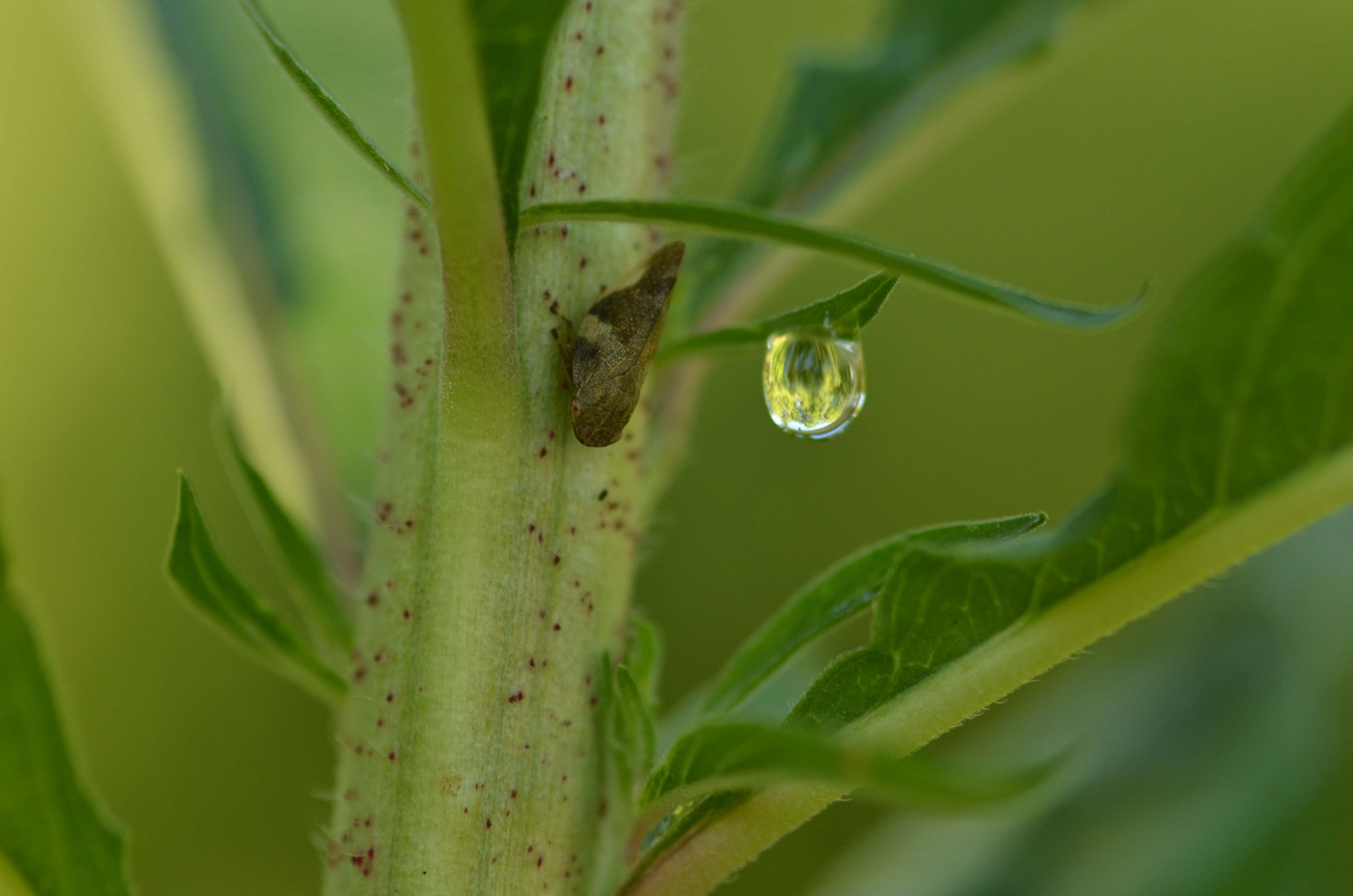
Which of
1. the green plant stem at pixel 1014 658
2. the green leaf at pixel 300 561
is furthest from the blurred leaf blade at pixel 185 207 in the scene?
the green plant stem at pixel 1014 658

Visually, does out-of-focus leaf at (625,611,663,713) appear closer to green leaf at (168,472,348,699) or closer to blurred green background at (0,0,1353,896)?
green leaf at (168,472,348,699)

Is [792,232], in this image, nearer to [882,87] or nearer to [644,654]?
[644,654]

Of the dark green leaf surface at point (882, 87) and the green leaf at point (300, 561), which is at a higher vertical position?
the dark green leaf surface at point (882, 87)

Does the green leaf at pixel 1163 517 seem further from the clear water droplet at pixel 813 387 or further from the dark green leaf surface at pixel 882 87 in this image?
the dark green leaf surface at pixel 882 87

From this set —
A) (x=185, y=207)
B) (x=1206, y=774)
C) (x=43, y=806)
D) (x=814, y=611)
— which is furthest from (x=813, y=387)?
(x=1206, y=774)

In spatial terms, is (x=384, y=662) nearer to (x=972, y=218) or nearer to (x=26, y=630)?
(x=26, y=630)

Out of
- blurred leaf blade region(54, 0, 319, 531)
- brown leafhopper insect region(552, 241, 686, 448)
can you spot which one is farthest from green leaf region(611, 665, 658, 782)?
blurred leaf blade region(54, 0, 319, 531)
